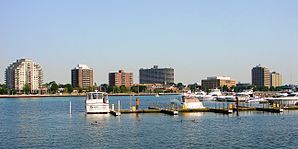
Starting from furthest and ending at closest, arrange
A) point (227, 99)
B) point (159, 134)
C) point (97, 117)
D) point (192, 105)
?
point (227, 99), point (192, 105), point (97, 117), point (159, 134)

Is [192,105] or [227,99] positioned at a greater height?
[192,105]

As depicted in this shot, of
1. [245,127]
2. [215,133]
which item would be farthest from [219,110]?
[215,133]

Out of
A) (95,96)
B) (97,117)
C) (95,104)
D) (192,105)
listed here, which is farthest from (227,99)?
(97,117)

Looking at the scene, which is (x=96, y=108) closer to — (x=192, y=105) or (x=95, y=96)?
(x=95, y=96)

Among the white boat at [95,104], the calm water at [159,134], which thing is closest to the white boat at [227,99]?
the white boat at [95,104]

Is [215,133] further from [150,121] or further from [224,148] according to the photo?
[150,121]

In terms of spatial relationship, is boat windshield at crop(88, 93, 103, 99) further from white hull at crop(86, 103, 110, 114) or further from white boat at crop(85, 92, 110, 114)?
white hull at crop(86, 103, 110, 114)

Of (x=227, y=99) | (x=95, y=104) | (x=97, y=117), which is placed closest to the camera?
(x=97, y=117)

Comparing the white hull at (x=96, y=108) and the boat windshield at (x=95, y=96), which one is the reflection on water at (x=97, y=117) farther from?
the boat windshield at (x=95, y=96)

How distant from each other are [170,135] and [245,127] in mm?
14153

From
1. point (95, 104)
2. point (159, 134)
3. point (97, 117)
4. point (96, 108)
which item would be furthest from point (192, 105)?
point (159, 134)

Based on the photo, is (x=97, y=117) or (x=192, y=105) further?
(x=192, y=105)

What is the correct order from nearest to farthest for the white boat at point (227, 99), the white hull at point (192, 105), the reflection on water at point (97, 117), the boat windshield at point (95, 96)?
the reflection on water at point (97, 117), the boat windshield at point (95, 96), the white hull at point (192, 105), the white boat at point (227, 99)

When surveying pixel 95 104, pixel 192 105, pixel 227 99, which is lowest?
pixel 227 99
